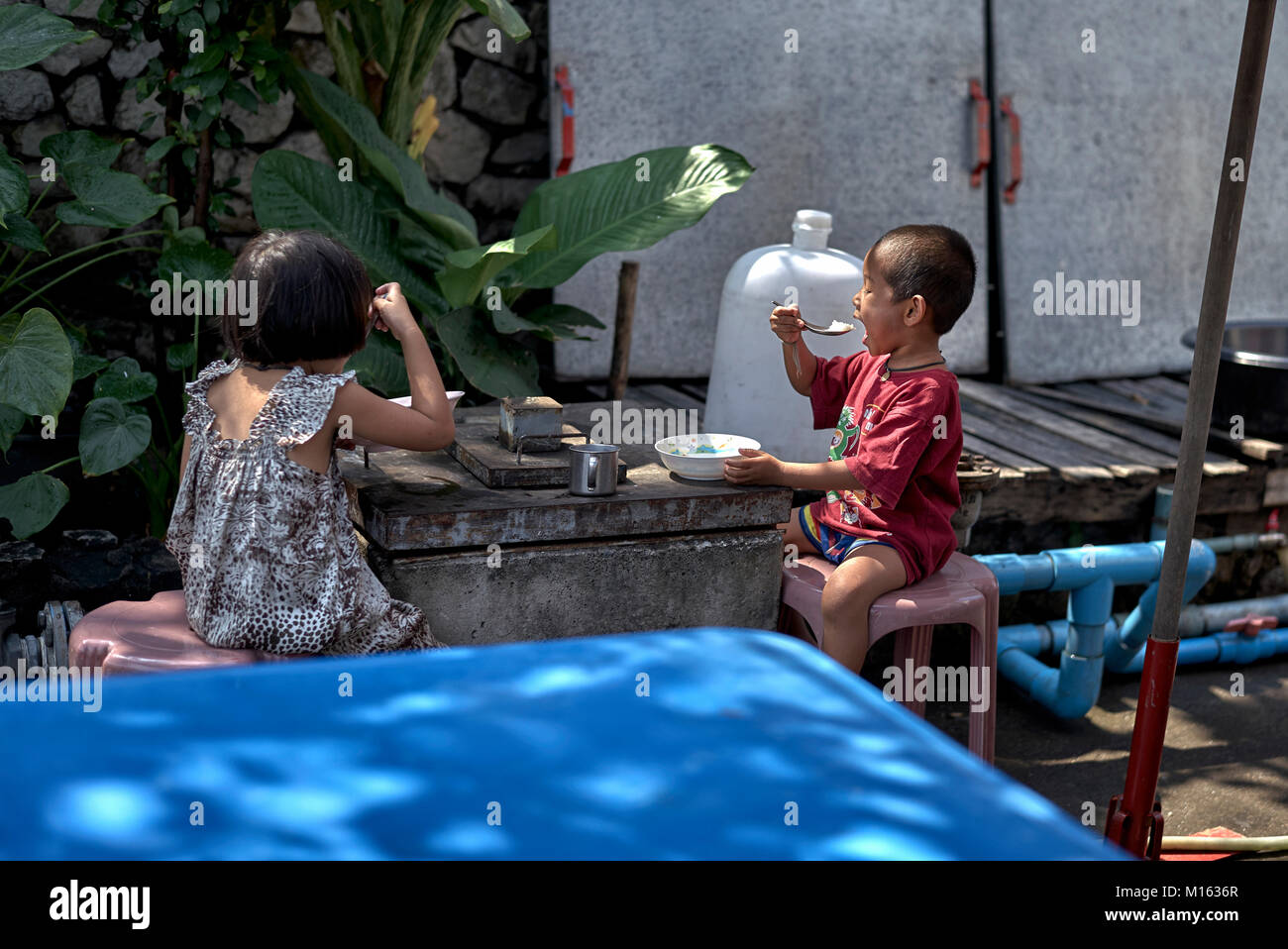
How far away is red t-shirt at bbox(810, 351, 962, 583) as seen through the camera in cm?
286

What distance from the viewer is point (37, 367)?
3102 millimetres

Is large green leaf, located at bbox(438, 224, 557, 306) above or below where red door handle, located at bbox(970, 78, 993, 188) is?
below

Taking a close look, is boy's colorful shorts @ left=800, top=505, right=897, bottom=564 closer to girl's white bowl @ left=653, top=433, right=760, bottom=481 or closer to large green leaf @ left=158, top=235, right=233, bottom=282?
girl's white bowl @ left=653, top=433, right=760, bottom=481

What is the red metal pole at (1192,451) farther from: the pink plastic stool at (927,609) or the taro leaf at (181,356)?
the taro leaf at (181,356)

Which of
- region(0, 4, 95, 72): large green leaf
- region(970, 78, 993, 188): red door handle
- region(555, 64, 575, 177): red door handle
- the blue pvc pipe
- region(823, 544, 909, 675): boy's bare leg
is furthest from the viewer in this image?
region(970, 78, 993, 188): red door handle

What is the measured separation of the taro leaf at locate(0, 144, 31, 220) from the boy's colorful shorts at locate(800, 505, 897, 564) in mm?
2138

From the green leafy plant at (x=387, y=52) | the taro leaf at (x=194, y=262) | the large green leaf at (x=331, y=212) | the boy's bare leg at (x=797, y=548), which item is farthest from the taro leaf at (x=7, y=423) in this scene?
the boy's bare leg at (x=797, y=548)

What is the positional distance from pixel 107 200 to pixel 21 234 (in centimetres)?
25

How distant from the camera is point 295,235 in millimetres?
2424

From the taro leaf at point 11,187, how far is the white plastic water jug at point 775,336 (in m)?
1.89

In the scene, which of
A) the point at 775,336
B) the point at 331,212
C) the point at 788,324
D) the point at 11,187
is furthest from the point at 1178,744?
the point at 11,187

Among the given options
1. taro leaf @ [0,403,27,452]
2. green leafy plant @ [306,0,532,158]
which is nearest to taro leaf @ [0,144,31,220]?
taro leaf @ [0,403,27,452]

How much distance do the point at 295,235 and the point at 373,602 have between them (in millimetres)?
725

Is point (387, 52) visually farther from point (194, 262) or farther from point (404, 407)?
point (404, 407)
